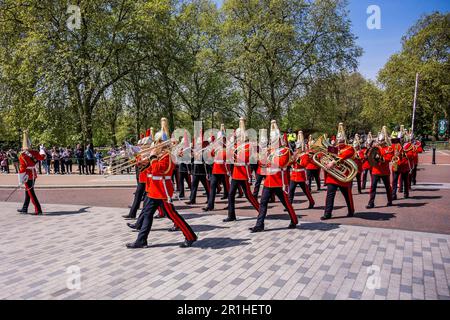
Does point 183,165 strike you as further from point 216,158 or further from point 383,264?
point 383,264

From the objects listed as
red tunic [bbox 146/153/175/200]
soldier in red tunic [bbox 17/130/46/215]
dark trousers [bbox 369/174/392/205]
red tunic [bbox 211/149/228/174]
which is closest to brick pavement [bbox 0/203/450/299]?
red tunic [bbox 146/153/175/200]

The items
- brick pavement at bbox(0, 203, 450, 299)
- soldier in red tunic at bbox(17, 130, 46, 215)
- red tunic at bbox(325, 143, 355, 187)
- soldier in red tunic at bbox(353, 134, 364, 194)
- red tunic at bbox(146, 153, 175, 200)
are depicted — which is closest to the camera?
brick pavement at bbox(0, 203, 450, 299)

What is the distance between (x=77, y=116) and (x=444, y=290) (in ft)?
72.2

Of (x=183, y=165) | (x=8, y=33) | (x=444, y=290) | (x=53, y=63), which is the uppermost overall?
(x=8, y=33)

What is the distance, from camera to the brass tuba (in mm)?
7816

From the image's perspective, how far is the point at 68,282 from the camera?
455 centimetres

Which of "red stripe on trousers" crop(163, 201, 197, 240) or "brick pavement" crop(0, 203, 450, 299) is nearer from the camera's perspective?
"brick pavement" crop(0, 203, 450, 299)

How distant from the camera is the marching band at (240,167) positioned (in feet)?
19.5

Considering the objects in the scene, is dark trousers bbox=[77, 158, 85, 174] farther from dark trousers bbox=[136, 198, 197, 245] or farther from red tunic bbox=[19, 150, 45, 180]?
dark trousers bbox=[136, 198, 197, 245]

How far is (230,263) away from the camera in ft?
16.9

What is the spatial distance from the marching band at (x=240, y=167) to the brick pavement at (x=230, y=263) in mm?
532

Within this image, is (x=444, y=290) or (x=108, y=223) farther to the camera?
(x=108, y=223)

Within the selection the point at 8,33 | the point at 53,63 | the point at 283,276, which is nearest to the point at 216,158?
the point at 283,276

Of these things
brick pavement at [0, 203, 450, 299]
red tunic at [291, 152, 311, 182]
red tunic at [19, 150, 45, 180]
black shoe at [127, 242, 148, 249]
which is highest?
red tunic at [19, 150, 45, 180]
